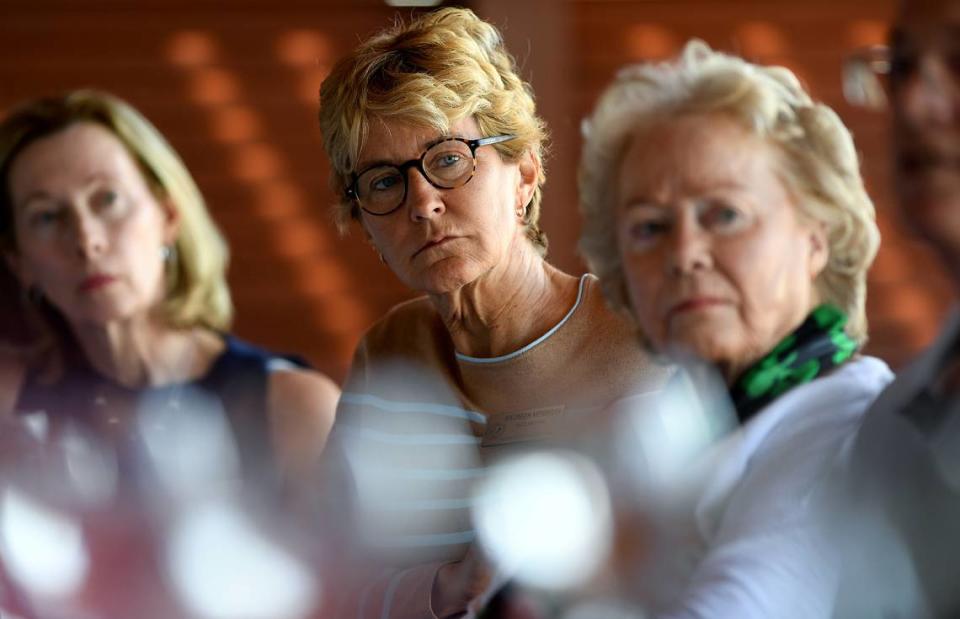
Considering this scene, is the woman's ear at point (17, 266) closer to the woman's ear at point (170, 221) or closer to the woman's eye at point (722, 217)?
the woman's ear at point (170, 221)

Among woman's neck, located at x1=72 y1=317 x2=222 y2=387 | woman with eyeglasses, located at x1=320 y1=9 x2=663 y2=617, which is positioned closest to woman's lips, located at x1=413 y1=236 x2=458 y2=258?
woman with eyeglasses, located at x1=320 y1=9 x2=663 y2=617

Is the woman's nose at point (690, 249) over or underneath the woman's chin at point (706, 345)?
over

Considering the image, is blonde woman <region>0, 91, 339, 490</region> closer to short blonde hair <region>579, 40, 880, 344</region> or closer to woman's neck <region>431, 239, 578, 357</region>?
woman's neck <region>431, 239, 578, 357</region>

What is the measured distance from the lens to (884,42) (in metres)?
0.65

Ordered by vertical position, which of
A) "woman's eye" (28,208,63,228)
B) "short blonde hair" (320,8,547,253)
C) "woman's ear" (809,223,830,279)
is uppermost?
"short blonde hair" (320,8,547,253)

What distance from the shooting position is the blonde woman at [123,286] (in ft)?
3.53

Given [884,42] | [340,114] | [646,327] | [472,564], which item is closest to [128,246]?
[340,114]

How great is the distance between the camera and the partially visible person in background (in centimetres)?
59

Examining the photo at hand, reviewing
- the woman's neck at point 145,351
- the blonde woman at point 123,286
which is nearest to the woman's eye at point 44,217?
the blonde woman at point 123,286

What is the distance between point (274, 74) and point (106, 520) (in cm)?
44

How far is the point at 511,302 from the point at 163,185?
0.44m

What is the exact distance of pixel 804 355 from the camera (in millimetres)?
649

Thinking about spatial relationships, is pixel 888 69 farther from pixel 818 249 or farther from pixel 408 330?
pixel 408 330

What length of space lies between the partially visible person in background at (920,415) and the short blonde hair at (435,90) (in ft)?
0.86
